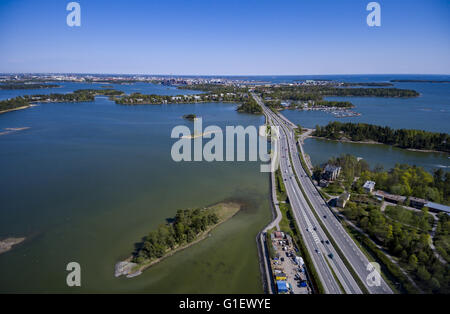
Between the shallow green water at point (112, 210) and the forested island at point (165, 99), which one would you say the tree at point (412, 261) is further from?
the forested island at point (165, 99)

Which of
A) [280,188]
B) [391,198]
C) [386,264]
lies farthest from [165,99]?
[386,264]

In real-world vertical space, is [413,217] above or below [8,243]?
above

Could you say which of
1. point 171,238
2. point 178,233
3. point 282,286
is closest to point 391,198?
point 282,286

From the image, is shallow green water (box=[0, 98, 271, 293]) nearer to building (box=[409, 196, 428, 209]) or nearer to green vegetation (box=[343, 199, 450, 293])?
green vegetation (box=[343, 199, 450, 293])

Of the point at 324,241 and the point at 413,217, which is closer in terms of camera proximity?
the point at 324,241

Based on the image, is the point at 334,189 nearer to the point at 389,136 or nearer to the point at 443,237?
the point at 443,237

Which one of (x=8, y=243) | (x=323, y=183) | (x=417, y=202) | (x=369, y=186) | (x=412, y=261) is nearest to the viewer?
(x=412, y=261)

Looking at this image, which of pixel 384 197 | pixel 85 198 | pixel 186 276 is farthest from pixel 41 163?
pixel 384 197

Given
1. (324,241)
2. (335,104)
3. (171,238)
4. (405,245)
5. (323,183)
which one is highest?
(335,104)

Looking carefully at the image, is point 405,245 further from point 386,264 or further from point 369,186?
point 369,186

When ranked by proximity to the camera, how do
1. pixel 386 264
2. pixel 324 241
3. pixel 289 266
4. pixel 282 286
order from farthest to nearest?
pixel 324 241 < pixel 289 266 < pixel 386 264 < pixel 282 286
